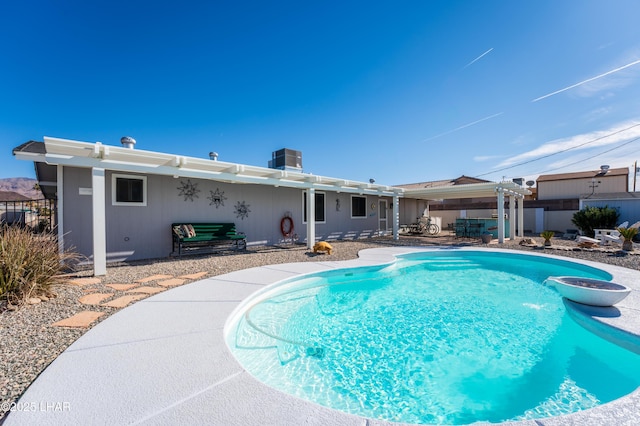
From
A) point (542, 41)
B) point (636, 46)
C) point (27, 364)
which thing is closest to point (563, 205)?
point (636, 46)

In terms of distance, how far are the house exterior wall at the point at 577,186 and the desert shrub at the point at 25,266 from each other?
24.4m

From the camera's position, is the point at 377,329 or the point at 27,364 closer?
the point at 27,364

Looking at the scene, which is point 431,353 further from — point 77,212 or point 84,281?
point 77,212

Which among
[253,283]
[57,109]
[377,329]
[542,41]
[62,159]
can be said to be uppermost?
[542,41]

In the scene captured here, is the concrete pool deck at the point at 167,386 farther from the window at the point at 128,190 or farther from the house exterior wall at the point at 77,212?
the window at the point at 128,190

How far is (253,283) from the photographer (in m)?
4.50

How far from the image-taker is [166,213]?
7.32 metres

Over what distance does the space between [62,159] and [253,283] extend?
4.20 metres

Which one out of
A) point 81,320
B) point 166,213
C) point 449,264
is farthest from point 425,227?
point 81,320

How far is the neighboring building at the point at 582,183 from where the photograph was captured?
16.9 m

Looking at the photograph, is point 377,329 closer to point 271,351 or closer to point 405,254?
point 271,351

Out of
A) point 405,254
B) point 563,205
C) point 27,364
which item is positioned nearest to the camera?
point 27,364

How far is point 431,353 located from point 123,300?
3876 mm

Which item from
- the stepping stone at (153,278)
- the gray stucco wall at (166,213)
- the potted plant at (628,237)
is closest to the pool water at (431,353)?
the stepping stone at (153,278)
